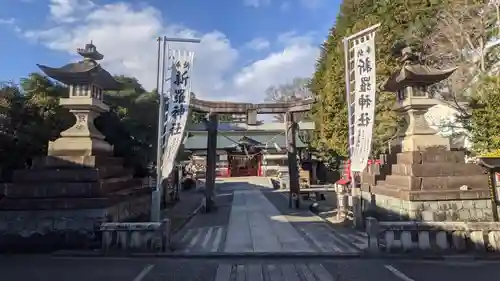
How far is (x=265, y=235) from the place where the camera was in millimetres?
9266

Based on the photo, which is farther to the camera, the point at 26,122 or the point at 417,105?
the point at 26,122

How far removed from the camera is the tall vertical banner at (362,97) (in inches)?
368

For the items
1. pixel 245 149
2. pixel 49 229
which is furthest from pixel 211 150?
pixel 245 149

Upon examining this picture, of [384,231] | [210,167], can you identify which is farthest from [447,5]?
Answer: [384,231]

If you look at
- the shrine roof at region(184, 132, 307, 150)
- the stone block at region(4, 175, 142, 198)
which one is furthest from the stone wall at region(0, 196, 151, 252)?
the shrine roof at region(184, 132, 307, 150)

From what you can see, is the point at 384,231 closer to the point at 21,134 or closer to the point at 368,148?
the point at 368,148

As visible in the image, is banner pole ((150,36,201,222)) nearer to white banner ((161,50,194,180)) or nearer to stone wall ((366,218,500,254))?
white banner ((161,50,194,180))

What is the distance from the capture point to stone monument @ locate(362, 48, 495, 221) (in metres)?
8.75

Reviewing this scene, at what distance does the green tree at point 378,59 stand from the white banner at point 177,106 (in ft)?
34.9

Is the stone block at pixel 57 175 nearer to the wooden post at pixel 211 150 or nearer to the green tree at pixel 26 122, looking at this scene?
the green tree at pixel 26 122

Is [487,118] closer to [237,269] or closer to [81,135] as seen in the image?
[237,269]

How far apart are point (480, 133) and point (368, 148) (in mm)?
6970

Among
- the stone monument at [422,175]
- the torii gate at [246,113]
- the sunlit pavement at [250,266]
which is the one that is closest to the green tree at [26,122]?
the sunlit pavement at [250,266]

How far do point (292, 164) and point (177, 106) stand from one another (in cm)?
728
